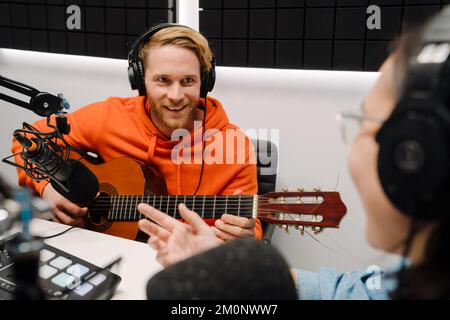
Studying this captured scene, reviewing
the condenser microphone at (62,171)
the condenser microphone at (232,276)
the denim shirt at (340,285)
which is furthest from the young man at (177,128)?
the condenser microphone at (232,276)

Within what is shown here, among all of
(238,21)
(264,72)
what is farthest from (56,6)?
(264,72)

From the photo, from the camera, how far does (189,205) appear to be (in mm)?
1280

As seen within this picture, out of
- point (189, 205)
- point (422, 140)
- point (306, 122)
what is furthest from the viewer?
point (306, 122)

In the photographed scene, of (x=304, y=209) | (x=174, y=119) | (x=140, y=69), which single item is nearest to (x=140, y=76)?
(x=140, y=69)

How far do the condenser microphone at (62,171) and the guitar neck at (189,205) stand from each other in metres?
0.10

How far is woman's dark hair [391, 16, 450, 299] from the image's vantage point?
392 millimetres

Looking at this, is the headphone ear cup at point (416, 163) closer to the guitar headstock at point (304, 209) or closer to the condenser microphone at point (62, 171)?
the guitar headstock at point (304, 209)

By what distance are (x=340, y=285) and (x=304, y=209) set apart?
1.02 feet

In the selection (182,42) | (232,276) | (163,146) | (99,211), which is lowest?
(99,211)

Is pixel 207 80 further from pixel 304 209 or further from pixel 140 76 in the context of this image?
pixel 304 209

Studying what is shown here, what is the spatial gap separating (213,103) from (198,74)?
0.14 metres

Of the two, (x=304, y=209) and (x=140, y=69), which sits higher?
(x=140, y=69)

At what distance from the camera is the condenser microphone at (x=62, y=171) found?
1031mm
